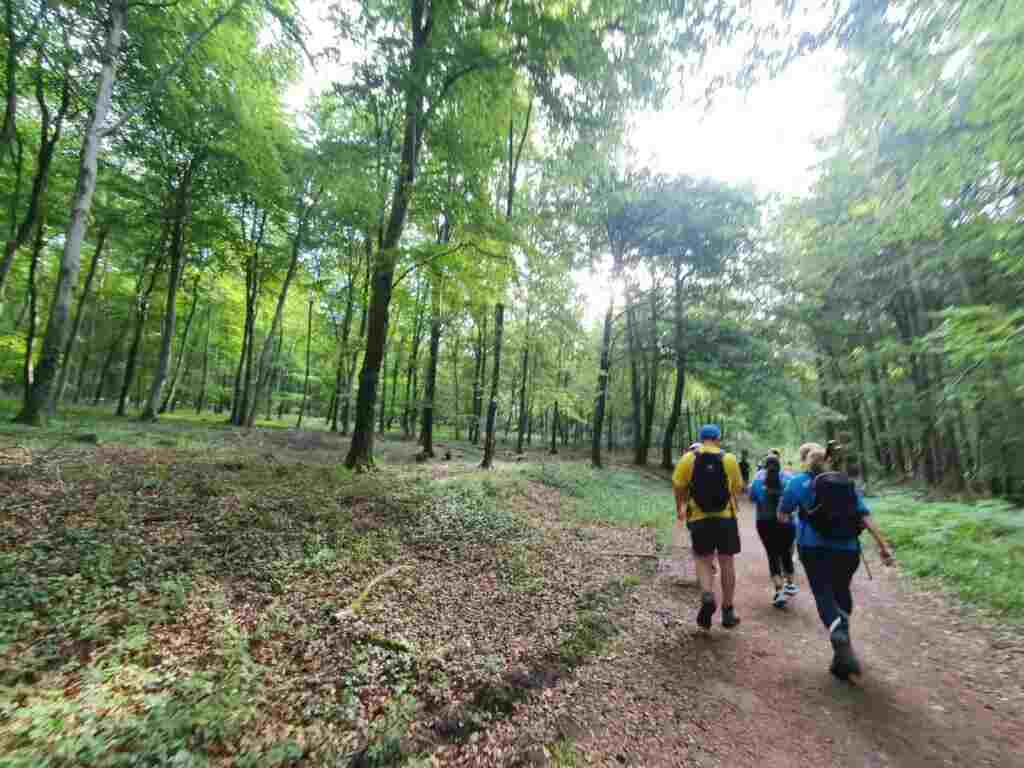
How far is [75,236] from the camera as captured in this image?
339 inches

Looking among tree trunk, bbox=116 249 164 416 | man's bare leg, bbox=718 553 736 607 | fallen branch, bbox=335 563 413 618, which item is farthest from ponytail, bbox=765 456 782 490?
tree trunk, bbox=116 249 164 416

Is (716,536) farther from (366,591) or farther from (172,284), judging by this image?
(172,284)

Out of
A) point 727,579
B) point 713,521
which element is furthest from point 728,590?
point 713,521

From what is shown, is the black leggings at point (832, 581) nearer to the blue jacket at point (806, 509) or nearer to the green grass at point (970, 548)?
the blue jacket at point (806, 509)

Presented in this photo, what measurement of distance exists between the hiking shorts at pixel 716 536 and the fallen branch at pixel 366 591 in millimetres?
Result: 3618

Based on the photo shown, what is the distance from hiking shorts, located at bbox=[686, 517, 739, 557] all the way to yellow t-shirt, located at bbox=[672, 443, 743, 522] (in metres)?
0.07

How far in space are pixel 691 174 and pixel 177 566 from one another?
21.9 m

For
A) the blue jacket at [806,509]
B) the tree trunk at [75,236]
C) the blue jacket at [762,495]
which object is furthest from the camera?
the tree trunk at [75,236]

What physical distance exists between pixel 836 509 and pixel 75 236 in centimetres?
1453

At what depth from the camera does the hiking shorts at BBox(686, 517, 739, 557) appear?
14.7 ft

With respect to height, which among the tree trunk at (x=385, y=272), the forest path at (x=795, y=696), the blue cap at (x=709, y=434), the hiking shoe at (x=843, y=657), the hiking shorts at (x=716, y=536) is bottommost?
the forest path at (x=795, y=696)

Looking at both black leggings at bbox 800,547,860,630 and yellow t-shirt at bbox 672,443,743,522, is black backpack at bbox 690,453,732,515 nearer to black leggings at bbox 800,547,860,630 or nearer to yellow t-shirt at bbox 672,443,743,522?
yellow t-shirt at bbox 672,443,743,522

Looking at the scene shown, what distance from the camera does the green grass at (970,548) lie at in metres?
5.30

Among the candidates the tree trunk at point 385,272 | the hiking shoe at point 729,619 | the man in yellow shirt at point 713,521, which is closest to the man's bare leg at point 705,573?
the man in yellow shirt at point 713,521
